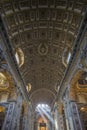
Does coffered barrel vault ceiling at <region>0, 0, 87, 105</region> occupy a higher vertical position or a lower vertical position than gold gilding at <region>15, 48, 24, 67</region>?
higher

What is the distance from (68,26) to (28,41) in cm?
497

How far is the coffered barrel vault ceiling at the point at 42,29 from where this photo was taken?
10969 millimetres

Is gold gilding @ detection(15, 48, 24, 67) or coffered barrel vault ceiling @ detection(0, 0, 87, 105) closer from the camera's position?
coffered barrel vault ceiling @ detection(0, 0, 87, 105)

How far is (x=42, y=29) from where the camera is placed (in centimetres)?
1356

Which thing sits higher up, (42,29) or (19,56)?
(42,29)

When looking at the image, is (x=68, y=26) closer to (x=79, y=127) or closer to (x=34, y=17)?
(x=34, y=17)

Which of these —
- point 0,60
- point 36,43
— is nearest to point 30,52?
point 36,43

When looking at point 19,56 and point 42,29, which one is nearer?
point 42,29

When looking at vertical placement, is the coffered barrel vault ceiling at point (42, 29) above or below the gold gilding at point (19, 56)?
above

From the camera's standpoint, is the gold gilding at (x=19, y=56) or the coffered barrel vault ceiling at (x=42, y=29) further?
the gold gilding at (x=19, y=56)

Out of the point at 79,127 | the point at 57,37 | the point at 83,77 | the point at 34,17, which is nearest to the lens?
the point at 79,127

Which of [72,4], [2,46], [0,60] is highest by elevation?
[72,4]

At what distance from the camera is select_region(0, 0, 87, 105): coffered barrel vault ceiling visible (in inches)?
432

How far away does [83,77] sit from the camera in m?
15.5
